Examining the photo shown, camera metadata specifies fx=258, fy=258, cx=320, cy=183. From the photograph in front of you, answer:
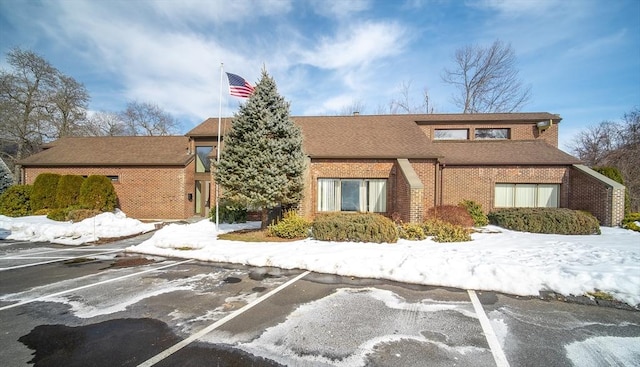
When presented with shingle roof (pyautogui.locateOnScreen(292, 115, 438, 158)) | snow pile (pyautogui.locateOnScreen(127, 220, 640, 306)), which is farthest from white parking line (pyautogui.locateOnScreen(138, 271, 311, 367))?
shingle roof (pyautogui.locateOnScreen(292, 115, 438, 158))

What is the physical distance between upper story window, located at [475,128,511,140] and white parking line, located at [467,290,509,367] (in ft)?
54.0

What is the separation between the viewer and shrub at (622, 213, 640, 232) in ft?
36.0

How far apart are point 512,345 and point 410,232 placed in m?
6.44

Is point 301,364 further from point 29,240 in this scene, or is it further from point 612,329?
point 29,240

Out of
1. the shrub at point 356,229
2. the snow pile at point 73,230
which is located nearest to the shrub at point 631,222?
the shrub at point 356,229

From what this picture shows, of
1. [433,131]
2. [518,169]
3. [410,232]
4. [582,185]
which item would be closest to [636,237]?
[582,185]

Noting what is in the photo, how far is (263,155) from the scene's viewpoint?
988cm

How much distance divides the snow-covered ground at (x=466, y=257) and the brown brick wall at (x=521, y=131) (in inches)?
329

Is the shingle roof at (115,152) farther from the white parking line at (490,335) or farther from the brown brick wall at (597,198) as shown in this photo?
the brown brick wall at (597,198)

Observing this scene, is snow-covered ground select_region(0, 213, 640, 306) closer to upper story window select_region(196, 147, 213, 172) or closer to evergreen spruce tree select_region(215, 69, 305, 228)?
evergreen spruce tree select_region(215, 69, 305, 228)

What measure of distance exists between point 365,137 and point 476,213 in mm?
7261

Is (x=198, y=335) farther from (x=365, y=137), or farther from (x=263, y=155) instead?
(x=365, y=137)

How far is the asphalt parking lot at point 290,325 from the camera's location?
3.09 meters

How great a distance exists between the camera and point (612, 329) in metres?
3.76
